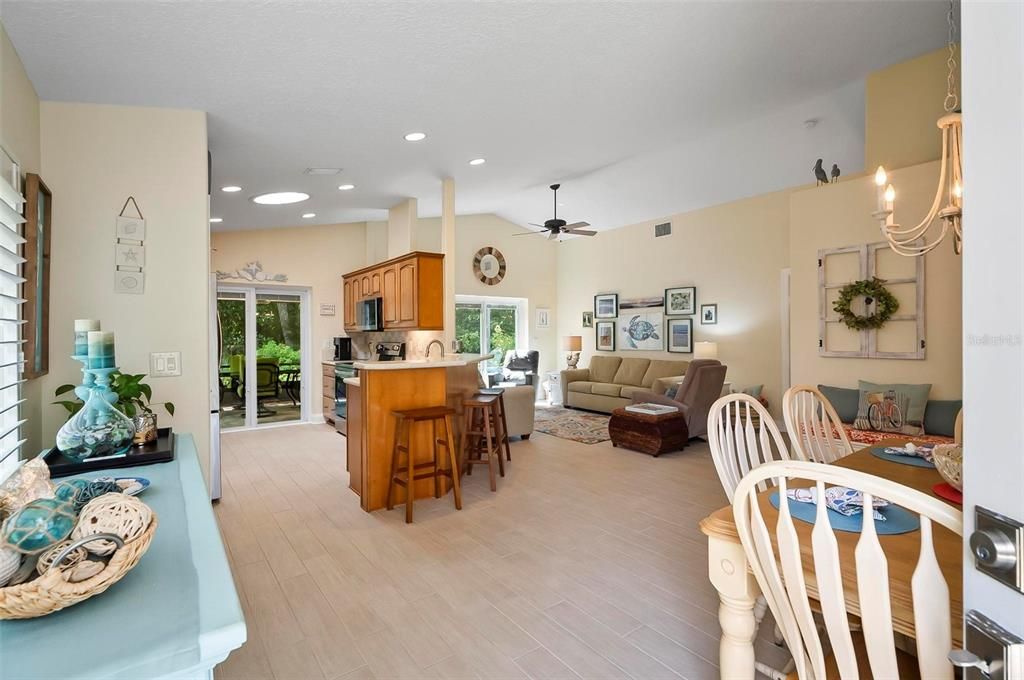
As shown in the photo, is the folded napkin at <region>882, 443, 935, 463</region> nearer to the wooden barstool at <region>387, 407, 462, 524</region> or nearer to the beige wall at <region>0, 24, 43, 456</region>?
the wooden barstool at <region>387, 407, 462, 524</region>

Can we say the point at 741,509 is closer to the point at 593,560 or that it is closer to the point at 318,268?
the point at 593,560

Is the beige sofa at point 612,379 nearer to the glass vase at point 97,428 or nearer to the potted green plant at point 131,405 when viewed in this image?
the potted green plant at point 131,405

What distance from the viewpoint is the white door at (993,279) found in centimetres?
62

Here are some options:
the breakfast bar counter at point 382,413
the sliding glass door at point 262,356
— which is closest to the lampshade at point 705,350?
the breakfast bar counter at point 382,413

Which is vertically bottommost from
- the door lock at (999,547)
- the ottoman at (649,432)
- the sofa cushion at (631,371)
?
the ottoman at (649,432)

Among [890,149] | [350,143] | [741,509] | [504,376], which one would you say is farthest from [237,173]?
[504,376]

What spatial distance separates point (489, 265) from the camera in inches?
357

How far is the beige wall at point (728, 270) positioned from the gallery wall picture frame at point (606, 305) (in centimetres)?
13

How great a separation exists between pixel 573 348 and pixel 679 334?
2023 millimetres

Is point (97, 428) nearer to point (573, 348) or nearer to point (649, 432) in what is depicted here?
point (649, 432)

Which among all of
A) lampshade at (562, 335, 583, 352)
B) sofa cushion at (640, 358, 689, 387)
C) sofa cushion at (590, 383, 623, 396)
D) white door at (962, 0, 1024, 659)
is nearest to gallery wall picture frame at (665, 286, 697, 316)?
sofa cushion at (640, 358, 689, 387)

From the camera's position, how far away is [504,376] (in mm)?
9266

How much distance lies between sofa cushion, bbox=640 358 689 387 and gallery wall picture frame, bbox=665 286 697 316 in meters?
0.76

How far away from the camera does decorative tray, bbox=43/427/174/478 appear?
5.49 ft
